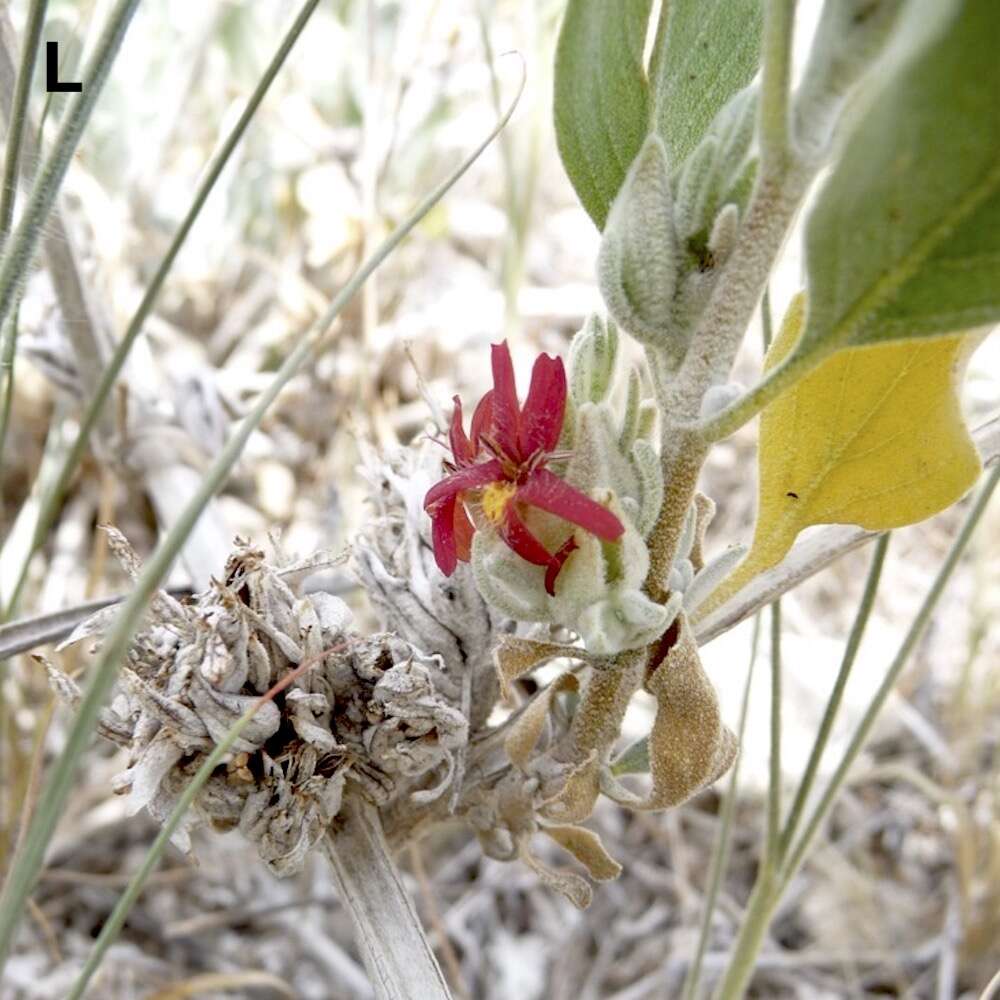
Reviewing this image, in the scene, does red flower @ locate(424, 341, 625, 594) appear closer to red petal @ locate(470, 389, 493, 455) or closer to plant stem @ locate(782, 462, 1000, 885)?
red petal @ locate(470, 389, 493, 455)

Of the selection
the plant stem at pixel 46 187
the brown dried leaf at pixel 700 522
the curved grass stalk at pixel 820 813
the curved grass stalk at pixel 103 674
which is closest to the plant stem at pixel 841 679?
the curved grass stalk at pixel 820 813

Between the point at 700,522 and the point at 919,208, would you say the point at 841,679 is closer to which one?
the point at 700,522

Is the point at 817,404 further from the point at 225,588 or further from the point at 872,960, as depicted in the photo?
the point at 872,960

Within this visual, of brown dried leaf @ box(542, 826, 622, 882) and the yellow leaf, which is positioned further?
brown dried leaf @ box(542, 826, 622, 882)

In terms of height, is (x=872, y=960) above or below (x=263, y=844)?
below

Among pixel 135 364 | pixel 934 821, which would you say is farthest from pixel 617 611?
pixel 934 821

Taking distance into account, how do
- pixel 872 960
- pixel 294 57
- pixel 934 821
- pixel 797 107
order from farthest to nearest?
pixel 294 57
pixel 934 821
pixel 872 960
pixel 797 107

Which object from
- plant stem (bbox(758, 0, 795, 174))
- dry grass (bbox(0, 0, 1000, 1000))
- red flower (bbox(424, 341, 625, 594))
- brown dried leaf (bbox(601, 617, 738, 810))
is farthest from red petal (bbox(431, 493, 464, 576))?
dry grass (bbox(0, 0, 1000, 1000))
